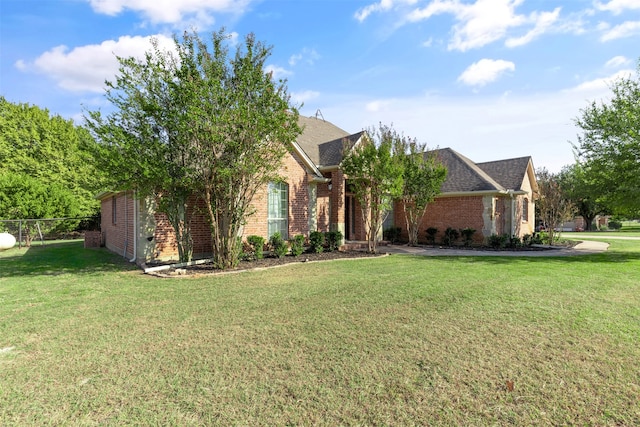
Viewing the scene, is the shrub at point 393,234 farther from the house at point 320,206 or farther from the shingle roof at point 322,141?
the shingle roof at point 322,141

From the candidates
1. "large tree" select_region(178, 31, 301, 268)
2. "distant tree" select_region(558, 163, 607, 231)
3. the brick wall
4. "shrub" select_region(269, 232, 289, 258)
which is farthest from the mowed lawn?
the brick wall

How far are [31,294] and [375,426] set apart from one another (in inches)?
287

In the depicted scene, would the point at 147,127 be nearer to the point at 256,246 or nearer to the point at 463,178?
the point at 256,246

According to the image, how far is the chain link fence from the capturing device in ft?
60.4

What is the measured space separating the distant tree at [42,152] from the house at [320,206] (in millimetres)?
10754

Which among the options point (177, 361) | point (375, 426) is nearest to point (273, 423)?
point (375, 426)

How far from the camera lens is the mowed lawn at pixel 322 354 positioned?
2723 mm

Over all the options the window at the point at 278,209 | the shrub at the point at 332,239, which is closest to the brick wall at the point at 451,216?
the shrub at the point at 332,239

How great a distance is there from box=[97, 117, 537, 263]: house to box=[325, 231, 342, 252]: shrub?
78 centimetres

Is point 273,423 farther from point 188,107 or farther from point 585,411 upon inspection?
point 188,107

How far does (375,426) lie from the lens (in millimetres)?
2521

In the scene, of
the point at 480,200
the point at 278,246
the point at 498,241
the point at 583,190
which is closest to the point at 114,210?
the point at 278,246

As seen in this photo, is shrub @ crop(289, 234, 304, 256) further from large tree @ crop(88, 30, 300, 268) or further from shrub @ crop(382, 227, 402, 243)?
shrub @ crop(382, 227, 402, 243)

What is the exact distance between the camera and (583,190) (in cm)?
1543
